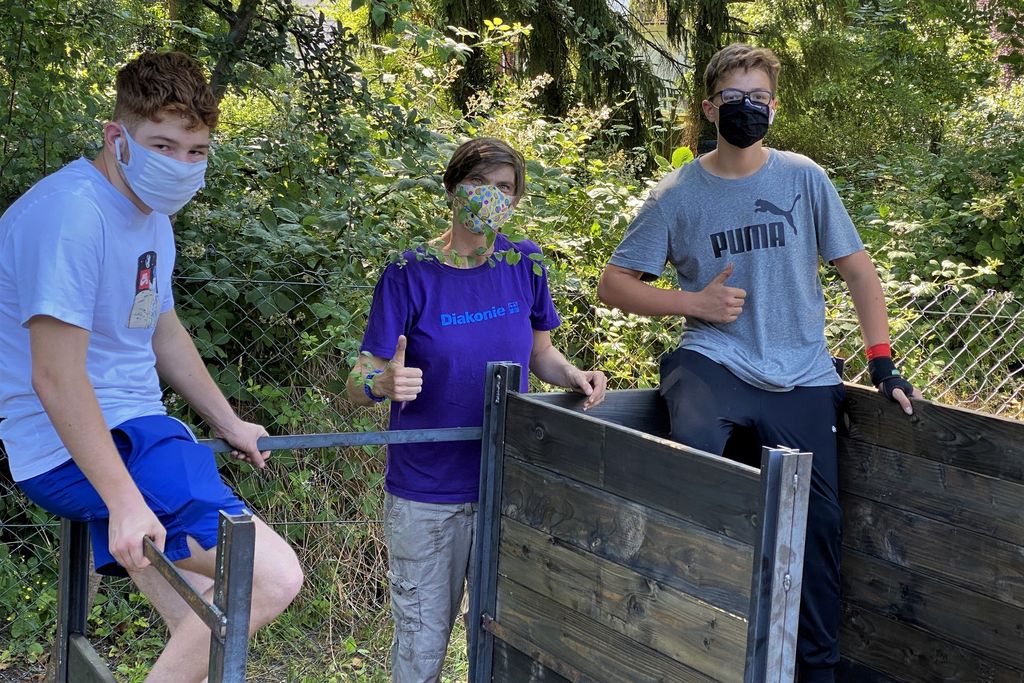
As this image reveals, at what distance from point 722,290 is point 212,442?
4.35 ft

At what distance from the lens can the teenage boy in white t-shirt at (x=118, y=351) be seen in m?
1.88

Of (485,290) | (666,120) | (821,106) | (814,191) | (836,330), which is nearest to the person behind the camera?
(485,290)

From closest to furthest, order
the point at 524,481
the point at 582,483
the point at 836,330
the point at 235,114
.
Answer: the point at 582,483 → the point at 524,481 → the point at 836,330 → the point at 235,114

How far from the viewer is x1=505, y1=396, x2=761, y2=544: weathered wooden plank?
1.85m

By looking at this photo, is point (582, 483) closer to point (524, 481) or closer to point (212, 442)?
point (524, 481)

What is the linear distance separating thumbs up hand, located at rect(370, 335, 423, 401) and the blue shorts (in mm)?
444

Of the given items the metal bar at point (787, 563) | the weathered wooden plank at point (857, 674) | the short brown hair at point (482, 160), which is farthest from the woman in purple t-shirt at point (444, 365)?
the weathered wooden plank at point (857, 674)

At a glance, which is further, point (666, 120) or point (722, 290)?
point (666, 120)

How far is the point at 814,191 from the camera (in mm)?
2838

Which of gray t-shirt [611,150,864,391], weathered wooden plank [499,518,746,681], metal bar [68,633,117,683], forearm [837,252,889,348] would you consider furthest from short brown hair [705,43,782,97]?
metal bar [68,633,117,683]

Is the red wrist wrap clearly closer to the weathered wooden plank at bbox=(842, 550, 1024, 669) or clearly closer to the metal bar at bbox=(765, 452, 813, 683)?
the weathered wooden plank at bbox=(842, 550, 1024, 669)

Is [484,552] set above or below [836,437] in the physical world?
below

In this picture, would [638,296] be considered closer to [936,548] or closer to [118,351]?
[936,548]

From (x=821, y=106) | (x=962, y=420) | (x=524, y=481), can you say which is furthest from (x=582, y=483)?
(x=821, y=106)
